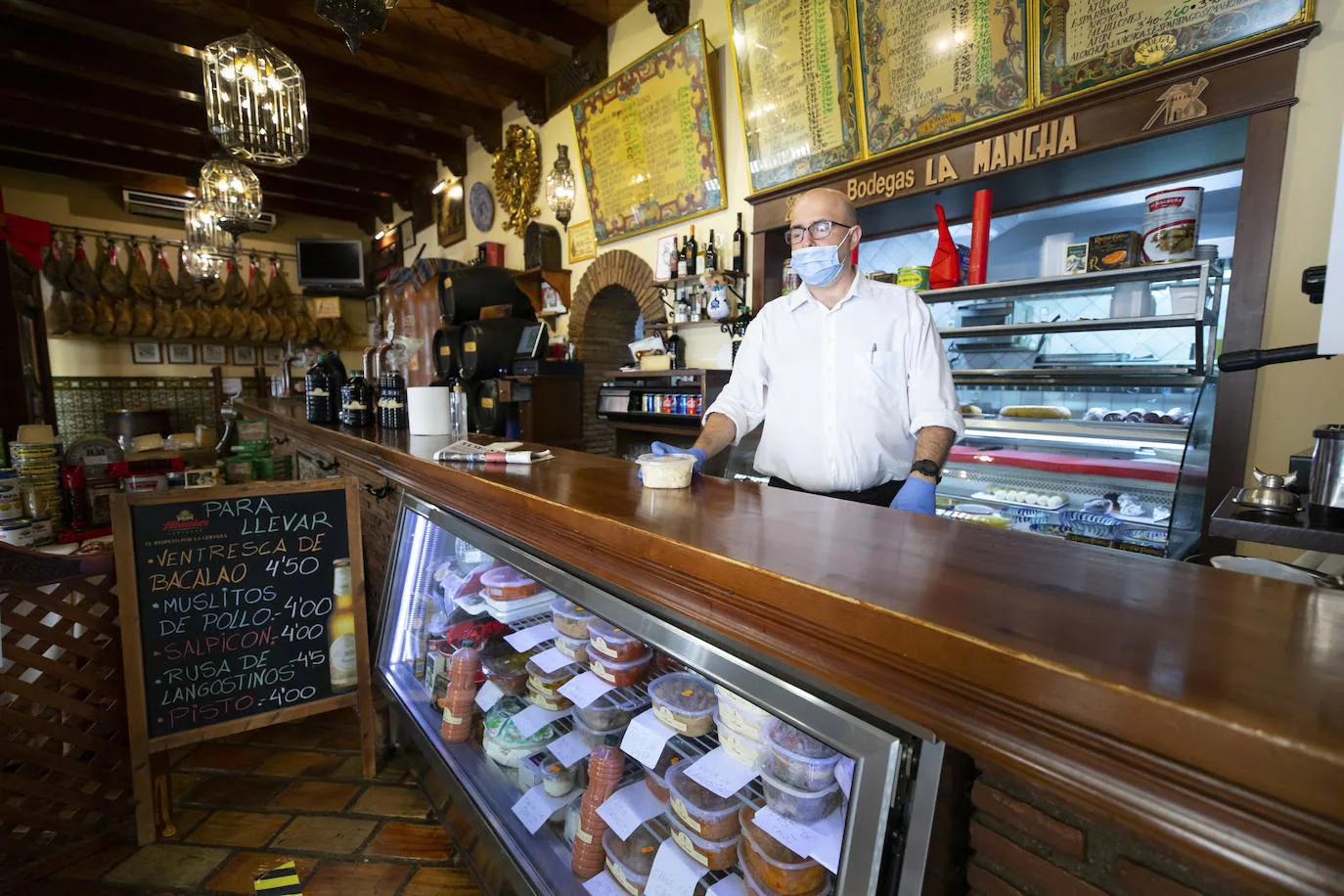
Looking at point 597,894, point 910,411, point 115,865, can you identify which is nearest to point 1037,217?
point 910,411

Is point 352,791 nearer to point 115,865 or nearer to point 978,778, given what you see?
point 115,865

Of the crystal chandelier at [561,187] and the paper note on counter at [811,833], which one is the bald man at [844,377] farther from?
the crystal chandelier at [561,187]

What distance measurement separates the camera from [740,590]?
74 cm

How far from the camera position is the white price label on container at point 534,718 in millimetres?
1426

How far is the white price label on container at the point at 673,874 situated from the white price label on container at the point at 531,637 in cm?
56

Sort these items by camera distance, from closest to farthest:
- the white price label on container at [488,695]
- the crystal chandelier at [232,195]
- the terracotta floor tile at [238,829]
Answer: the white price label on container at [488,695] → the terracotta floor tile at [238,829] → the crystal chandelier at [232,195]

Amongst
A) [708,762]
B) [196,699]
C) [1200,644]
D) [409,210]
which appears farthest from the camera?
[409,210]

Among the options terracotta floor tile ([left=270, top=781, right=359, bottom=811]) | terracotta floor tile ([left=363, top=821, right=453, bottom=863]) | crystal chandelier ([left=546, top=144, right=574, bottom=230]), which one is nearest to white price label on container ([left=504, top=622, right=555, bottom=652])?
terracotta floor tile ([left=363, top=821, right=453, bottom=863])

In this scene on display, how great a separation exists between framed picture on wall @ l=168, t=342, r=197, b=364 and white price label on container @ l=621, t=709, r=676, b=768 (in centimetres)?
976

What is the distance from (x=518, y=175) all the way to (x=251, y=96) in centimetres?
311

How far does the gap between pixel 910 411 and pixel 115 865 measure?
2.61 meters

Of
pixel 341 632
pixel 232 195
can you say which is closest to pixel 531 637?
pixel 341 632

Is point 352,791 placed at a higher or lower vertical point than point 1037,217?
lower

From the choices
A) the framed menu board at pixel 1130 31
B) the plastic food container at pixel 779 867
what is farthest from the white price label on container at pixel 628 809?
the framed menu board at pixel 1130 31
